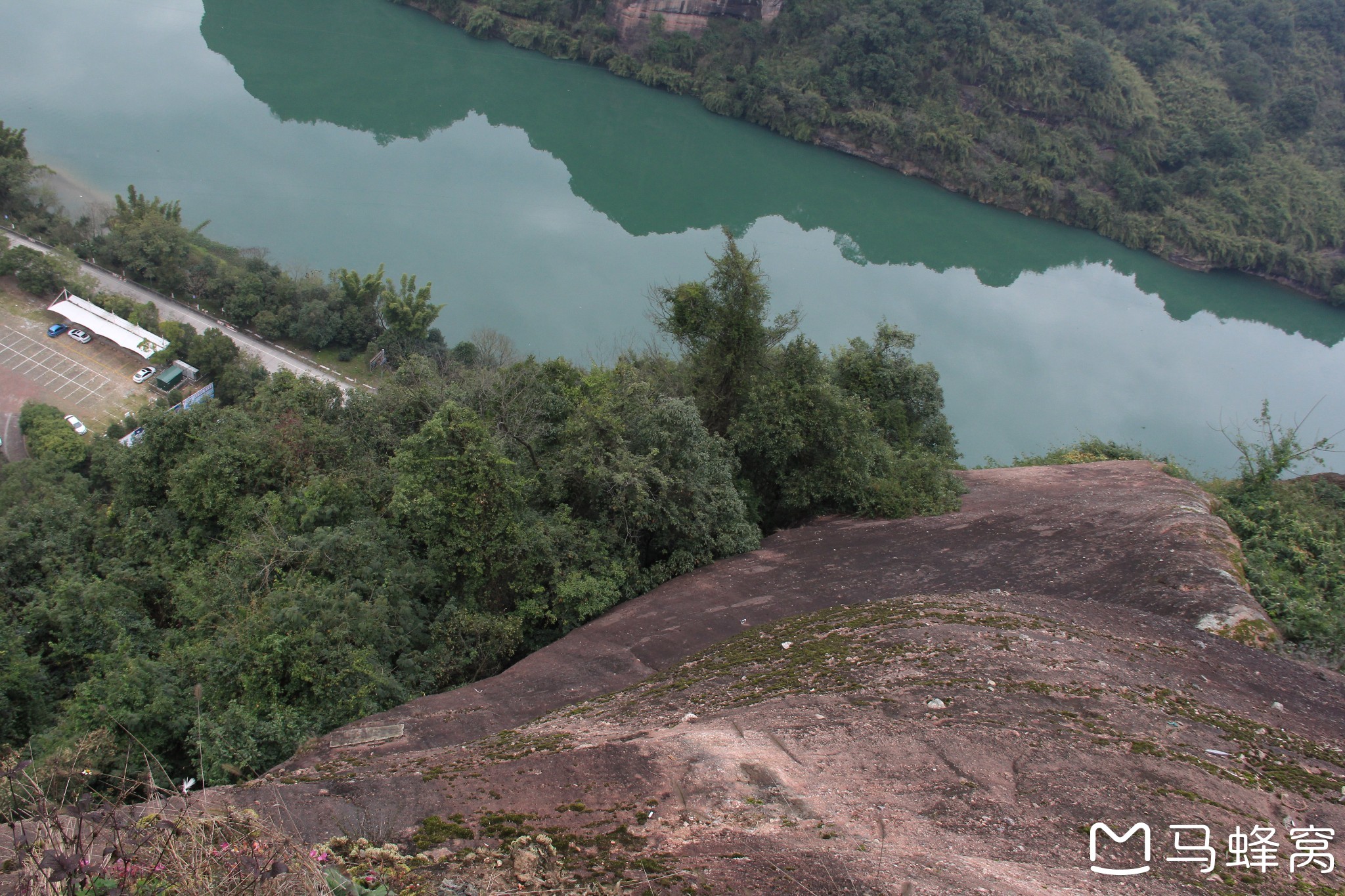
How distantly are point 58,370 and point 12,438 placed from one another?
396cm

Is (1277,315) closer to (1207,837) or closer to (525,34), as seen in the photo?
(1207,837)

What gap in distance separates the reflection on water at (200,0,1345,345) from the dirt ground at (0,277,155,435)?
20.9m

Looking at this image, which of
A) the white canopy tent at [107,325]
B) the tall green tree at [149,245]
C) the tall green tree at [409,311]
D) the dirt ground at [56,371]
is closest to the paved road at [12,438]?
the dirt ground at [56,371]

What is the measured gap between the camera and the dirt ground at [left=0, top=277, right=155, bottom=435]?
2647cm

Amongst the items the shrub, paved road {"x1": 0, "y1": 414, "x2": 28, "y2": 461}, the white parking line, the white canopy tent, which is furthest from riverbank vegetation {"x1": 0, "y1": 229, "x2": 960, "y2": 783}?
the white canopy tent

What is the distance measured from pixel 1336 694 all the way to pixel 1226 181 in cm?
4655

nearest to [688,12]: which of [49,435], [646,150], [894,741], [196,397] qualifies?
[646,150]

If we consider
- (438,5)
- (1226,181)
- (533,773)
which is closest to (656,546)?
(533,773)

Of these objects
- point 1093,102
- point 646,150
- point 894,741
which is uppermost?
point 1093,102

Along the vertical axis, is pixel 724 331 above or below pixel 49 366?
above

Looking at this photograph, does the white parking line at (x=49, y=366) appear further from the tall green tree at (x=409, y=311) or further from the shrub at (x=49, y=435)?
the tall green tree at (x=409, y=311)

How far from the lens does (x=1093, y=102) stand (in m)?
46.2

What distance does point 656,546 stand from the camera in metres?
13.3

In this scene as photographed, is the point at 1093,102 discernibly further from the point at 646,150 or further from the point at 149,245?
the point at 149,245
